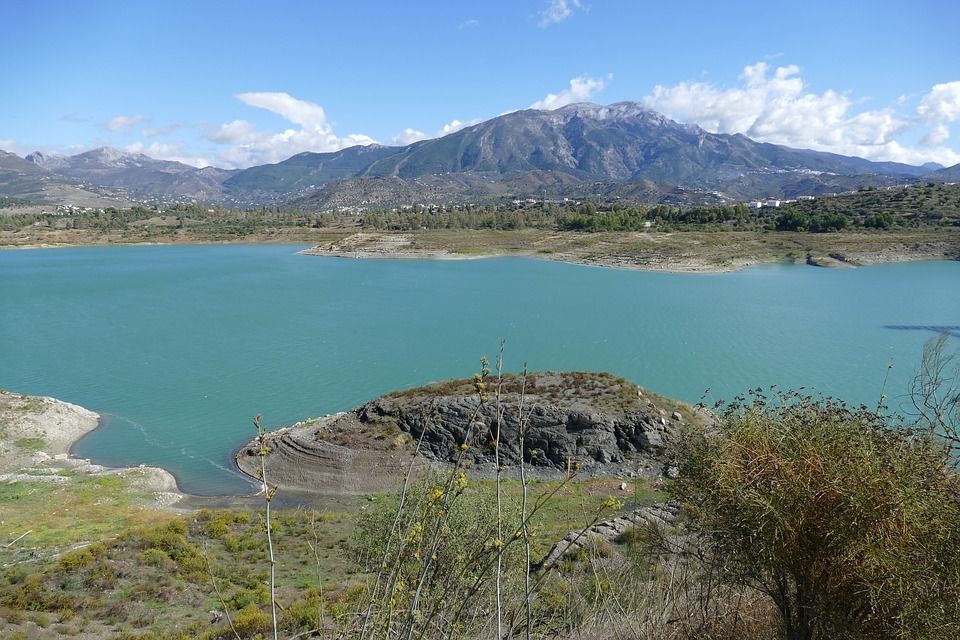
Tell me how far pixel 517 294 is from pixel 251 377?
90.9 ft

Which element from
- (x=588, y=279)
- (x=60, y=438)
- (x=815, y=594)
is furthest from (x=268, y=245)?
(x=815, y=594)

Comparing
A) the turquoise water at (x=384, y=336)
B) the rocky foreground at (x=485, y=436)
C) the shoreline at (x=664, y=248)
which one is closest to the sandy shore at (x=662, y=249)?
the shoreline at (x=664, y=248)

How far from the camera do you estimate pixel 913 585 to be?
330 cm

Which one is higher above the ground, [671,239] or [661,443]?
[671,239]

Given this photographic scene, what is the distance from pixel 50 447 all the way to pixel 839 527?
24315 mm

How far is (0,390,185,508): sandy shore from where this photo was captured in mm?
17750

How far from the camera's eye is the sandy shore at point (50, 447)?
17750 mm

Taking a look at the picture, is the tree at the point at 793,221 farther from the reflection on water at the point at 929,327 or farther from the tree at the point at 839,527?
the tree at the point at 839,527

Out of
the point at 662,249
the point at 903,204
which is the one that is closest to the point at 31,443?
the point at 662,249

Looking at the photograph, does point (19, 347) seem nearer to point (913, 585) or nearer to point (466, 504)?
point (466, 504)

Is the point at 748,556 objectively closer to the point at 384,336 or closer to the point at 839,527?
the point at 839,527

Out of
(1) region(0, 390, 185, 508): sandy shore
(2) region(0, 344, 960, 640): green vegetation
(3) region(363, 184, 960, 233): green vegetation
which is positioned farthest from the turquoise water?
(3) region(363, 184, 960, 233): green vegetation

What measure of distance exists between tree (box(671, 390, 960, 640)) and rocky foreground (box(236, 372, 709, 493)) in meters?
13.2

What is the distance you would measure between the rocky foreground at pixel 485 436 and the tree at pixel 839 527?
43.1 feet
